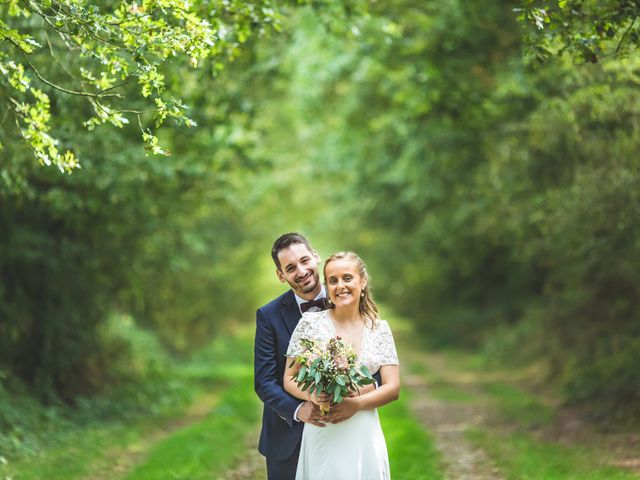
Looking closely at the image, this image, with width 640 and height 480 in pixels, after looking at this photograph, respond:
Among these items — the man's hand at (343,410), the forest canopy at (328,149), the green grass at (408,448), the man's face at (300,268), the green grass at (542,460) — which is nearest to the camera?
the man's hand at (343,410)

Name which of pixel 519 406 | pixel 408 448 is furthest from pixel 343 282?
pixel 519 406

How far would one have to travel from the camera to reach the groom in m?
4.93

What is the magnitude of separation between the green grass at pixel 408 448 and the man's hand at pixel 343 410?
385cm

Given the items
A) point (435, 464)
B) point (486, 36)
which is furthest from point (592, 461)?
point (486, 36)

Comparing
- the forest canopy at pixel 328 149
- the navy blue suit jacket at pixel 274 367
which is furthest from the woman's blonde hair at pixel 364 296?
the forest canopy at pixel 328 149

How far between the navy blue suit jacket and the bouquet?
44 centimetres

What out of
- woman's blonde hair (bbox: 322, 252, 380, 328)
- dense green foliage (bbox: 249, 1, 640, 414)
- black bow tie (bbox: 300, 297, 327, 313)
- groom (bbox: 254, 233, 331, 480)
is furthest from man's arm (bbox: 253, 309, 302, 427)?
dense green foliage (bbox: 249, 1, 640, 414)

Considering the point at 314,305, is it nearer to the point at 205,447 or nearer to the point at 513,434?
the point at 205,447

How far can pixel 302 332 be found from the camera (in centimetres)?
471

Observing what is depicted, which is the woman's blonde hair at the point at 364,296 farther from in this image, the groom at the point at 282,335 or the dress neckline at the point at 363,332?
the groom at the point at 282,335

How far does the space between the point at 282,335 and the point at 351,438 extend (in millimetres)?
796

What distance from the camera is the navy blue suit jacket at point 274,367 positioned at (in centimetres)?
488

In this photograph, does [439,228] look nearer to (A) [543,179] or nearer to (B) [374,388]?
(A) [543,179]

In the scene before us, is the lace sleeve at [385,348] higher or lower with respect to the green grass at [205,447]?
lower
